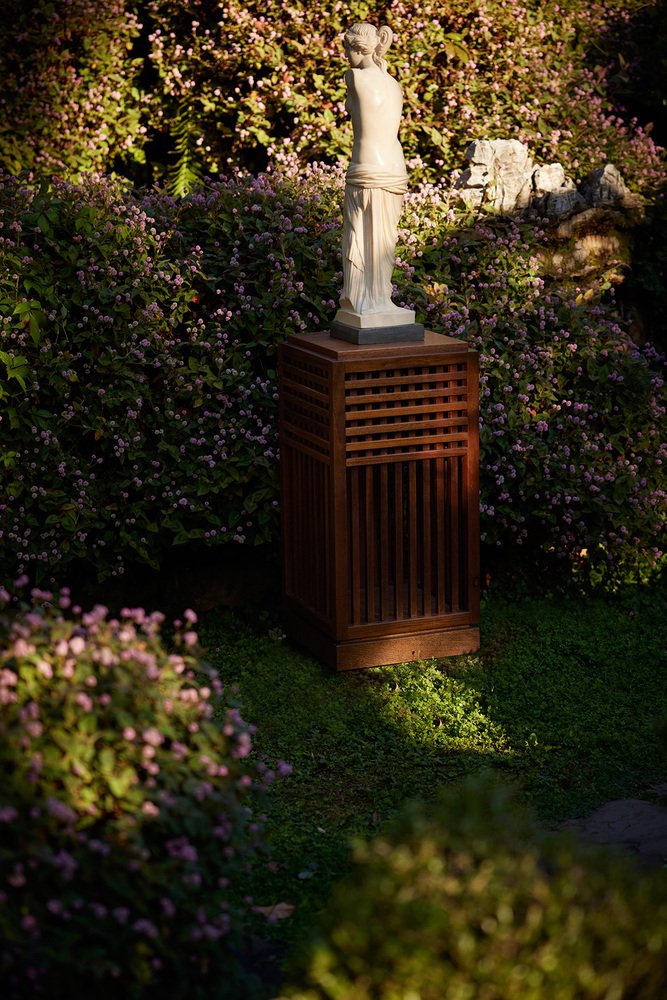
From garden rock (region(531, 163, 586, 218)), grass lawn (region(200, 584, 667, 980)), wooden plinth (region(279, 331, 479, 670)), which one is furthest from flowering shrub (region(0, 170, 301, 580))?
garden rock (region(531, 163, 586, 218))

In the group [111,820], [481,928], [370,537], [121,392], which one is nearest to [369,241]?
[370,537]

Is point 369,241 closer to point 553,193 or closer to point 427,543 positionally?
point 427,543

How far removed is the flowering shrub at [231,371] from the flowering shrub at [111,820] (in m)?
2.89

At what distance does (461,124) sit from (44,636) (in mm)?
6482


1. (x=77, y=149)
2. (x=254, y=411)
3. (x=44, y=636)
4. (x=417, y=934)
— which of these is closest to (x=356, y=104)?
(x=254, y=411)

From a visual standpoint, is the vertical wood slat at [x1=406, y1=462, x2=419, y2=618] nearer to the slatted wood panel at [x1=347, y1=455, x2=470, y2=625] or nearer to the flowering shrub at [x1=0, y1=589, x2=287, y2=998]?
the slatted wood panel at [x1=347, y1=455, x2=470, y2=625]

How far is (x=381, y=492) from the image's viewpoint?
5.59 metres

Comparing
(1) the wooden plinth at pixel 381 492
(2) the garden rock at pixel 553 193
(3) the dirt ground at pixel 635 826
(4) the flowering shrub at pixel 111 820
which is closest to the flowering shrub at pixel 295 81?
(2) the garden rock at pixel 553 193

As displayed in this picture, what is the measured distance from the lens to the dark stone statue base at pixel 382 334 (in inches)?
218

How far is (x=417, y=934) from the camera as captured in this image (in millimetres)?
2566

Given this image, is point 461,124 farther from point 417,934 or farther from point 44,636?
point 417,934

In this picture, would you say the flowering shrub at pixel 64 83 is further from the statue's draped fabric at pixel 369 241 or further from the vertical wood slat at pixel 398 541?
the vertical wood slat at pixel 398 541

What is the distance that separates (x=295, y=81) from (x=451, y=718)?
17.0 feet

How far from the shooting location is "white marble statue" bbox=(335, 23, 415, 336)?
213 inches
